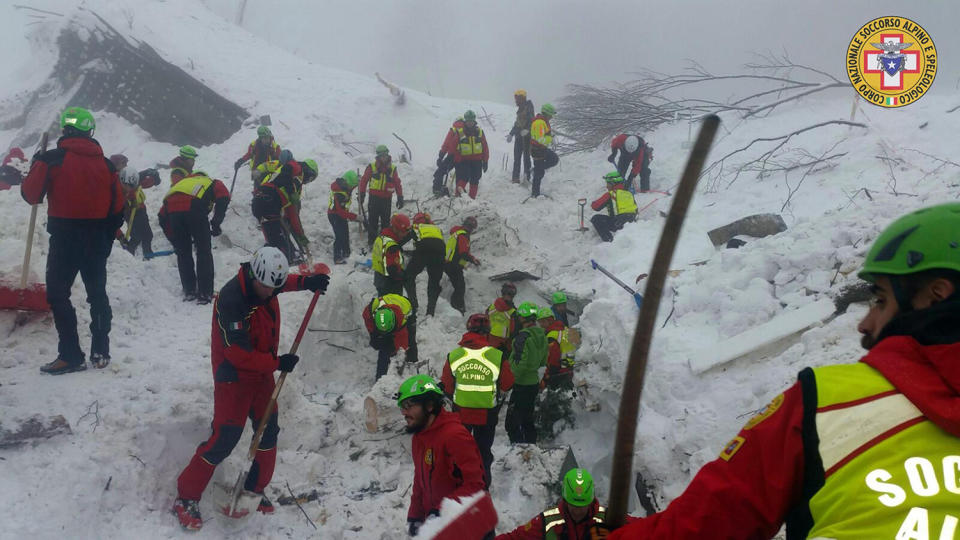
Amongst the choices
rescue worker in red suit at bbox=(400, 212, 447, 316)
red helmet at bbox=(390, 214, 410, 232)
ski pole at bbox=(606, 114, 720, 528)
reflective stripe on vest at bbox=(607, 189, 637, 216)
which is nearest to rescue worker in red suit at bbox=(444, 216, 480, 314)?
rescue worker in red suit at bbox=(400, 212, 447, 316)

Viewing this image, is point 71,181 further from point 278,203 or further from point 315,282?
A: point 278,203

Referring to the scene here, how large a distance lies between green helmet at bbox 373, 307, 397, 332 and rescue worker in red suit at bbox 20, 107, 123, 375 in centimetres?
272

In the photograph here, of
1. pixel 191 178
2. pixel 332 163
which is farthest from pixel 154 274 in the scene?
pixel 332 163

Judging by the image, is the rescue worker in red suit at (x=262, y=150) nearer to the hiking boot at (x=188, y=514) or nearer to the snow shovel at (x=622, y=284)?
the snow shovel at (x=622, y=284)

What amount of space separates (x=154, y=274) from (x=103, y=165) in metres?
2.80

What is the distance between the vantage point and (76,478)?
4289 millimetres

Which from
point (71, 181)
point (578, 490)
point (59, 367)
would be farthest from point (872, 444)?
point (59, 367)

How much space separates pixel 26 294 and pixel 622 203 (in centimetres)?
851

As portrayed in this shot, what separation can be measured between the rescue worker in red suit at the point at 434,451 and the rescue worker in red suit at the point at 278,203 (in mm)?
5820

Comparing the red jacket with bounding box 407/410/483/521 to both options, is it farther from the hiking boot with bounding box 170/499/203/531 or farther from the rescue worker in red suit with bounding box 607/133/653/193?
the rescue worker in red suit with bounding box 607/133/653/193

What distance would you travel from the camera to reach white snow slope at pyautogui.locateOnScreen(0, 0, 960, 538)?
465cm

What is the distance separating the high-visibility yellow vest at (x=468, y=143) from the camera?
11.6m

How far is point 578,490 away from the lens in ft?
13.1

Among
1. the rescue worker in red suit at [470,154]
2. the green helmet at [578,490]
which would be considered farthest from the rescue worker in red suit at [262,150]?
the green helmet at [578,490]
